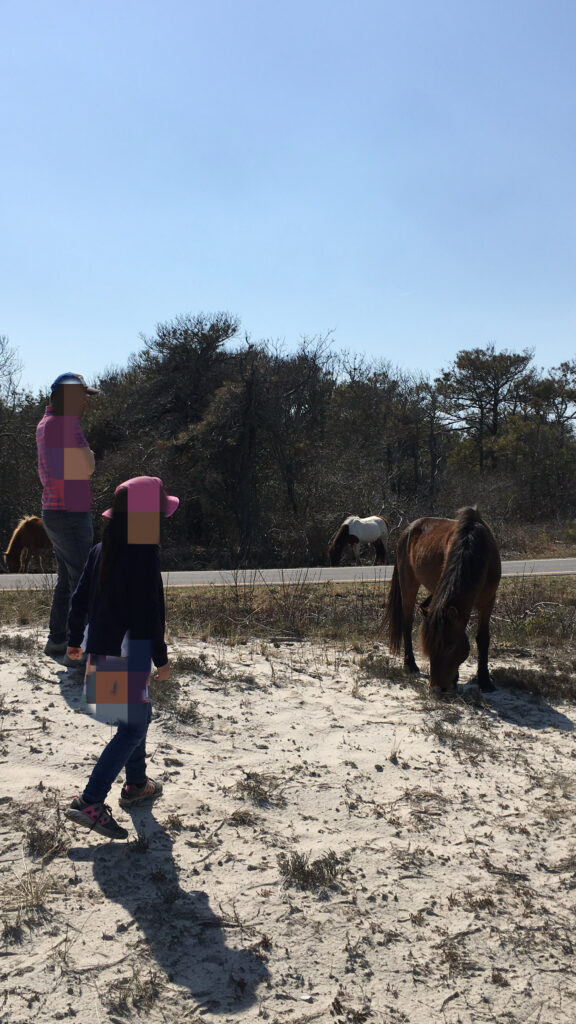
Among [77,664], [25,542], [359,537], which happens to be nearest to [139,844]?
[77,664]

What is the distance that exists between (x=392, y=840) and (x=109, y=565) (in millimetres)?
2081

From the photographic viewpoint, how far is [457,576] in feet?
20.2

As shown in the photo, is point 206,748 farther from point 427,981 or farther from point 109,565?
point 427,981

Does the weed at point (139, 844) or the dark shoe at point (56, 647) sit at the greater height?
the dark shoe at point (56, 647)

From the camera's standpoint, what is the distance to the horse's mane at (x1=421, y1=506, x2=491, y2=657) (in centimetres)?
603

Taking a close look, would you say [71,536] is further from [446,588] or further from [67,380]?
[446,588]

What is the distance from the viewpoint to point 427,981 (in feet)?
9.36

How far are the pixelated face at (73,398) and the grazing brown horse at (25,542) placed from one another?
28.6 ft

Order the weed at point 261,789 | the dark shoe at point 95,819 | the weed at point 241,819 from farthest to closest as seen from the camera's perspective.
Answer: the weed at point 261,789, the weed at point 241,819, the dark shoe at point 95,819

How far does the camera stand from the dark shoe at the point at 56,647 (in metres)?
5.98

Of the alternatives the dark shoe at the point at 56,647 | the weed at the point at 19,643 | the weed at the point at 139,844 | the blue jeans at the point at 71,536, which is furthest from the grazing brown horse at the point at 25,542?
the weed at the point at 139,844

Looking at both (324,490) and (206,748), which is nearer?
(206,748)

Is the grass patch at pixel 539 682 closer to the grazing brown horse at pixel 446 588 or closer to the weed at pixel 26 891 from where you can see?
the grazing brown horse at pixel 446 588

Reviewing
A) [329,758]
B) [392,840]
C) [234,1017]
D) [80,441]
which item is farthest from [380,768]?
[80,441]
